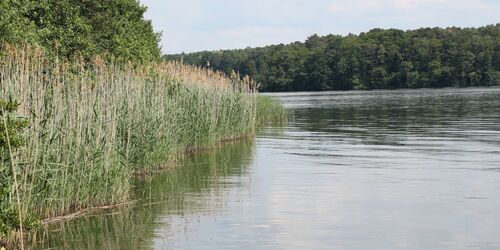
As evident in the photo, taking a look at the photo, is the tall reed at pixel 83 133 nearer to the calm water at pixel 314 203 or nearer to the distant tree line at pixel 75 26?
the calm water at pixel 314 203

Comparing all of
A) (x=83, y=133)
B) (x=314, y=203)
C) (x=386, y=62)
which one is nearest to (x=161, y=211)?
(x=83, y=133)

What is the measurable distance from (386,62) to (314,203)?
419 feet

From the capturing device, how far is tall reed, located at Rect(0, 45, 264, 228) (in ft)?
38.6

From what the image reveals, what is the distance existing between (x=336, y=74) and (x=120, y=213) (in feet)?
434

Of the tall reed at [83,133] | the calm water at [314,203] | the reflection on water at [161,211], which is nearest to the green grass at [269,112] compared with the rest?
the calm water at [314,203]

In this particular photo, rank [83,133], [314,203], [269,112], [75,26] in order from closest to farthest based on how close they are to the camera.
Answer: [83,133]
[314,203]
[75,26]
[269,112]

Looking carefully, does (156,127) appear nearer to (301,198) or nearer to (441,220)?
(301,198)

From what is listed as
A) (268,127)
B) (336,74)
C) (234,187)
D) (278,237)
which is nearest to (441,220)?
(278,237)

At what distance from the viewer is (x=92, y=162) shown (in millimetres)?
13141

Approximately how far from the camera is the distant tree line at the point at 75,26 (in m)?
20.3

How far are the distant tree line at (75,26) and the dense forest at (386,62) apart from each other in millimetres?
93163

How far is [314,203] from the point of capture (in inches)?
559

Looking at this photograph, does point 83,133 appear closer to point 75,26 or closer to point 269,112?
point 75,26

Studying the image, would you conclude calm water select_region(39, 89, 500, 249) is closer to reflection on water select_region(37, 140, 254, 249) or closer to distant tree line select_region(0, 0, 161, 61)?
reflection on water select_region(37, 140, 254, 249)
